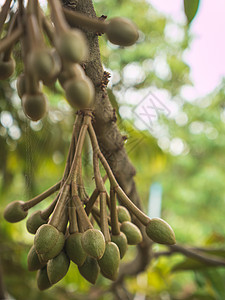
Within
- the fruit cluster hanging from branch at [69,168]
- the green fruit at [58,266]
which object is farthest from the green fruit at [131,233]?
the green fruit at [58,266]

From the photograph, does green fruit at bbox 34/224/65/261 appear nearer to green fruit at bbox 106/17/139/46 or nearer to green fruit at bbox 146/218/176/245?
green fruit at bbox 146/218/176/245

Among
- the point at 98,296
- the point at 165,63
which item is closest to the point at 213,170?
the point at 98,296

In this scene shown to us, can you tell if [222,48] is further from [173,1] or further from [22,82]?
[22,82]

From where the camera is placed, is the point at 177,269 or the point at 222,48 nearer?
the point at 177,269

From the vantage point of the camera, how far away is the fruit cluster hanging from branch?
11.4 inches

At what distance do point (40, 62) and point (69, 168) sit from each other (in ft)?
0.80

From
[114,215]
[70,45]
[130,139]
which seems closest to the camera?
[70,45]

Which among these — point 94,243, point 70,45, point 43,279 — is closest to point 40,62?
point 70,45

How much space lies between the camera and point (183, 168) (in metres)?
5.33

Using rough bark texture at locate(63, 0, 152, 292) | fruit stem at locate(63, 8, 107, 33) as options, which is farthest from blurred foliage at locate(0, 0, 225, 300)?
fruit stem at locate(63, 8, 107, 33)

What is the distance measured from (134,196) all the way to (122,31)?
465mm

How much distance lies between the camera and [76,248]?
1.47ft

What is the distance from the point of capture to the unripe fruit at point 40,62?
278 mm

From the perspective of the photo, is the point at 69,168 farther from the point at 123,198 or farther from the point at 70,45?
the point at 70,45
